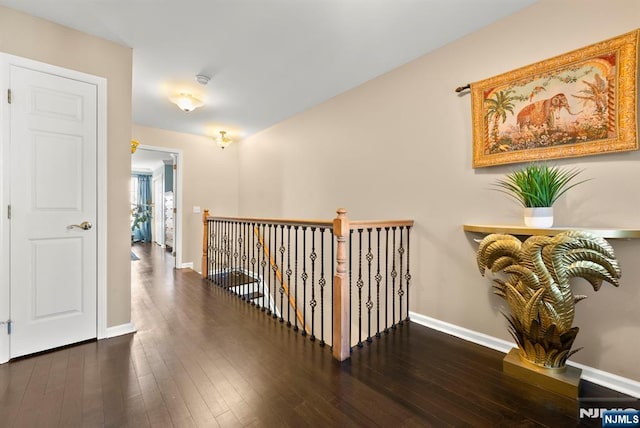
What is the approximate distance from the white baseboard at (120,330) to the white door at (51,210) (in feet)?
0.33

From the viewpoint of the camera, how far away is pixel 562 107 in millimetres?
1839

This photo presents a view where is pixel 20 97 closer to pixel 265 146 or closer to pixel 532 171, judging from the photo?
pixel 265 146

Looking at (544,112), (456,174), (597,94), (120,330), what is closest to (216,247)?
(120,330)

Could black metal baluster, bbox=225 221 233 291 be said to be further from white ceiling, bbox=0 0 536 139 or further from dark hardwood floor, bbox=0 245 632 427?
white ceiling, bbox=0 0 536 139

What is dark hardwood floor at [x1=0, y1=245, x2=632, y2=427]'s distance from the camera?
142 centimetres

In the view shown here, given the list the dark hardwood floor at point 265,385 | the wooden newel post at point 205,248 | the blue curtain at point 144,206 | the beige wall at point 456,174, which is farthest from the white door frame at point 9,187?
the blue curtain at point 144,206

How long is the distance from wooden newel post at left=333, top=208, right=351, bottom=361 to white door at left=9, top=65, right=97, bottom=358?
2.00m

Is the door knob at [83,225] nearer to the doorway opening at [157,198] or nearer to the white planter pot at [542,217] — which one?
the doorway opening at [157,198]

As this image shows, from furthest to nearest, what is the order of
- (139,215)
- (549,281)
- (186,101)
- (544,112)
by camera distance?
(139,215) → (186,101) → (544,112) → (549,281)

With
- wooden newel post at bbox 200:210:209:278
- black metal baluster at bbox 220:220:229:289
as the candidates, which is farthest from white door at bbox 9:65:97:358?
wooden newel post at bbox 200:210:209:278

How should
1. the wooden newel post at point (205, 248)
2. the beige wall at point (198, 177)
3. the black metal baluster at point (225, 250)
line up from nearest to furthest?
the black metal baluster at point (225, 250) < the wooden newel post at point (205, 248) < the beige wall at point (198, 177)

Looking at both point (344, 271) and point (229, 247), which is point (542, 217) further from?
point (229, 247)

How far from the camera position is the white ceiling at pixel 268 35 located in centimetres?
199

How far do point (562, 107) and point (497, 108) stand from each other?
402 millimetres
